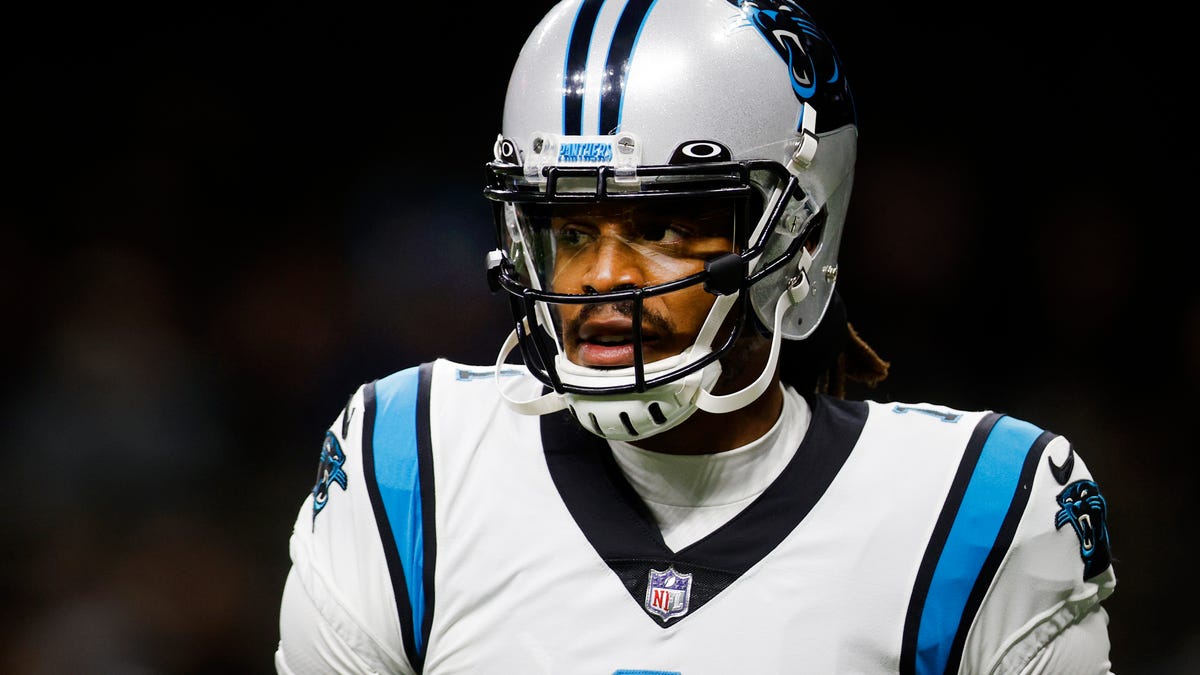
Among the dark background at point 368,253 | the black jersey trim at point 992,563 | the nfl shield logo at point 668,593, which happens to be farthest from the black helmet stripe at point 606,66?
the dark background at point 368,253

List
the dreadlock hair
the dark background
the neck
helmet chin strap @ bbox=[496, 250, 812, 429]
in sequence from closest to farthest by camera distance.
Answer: helmet chin strap @ bbox=[496, 250, 812, 429] < the neck < the dreadlock hair < the dark background

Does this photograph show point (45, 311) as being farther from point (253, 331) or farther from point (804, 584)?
point (804, 584)

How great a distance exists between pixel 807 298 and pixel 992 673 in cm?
43

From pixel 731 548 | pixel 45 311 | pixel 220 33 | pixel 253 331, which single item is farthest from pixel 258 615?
pixel 731 548

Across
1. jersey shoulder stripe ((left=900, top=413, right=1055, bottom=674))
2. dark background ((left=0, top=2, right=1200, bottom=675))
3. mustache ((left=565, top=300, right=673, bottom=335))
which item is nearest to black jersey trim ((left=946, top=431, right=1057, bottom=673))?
jersey shoulder stripe ((left=900, top=413, right=1055, bottom=674))

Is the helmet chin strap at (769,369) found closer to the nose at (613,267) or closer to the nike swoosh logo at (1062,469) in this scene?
the nose at (613,267)

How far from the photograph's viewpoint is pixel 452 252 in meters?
2.75

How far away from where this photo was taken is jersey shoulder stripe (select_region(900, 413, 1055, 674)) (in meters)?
1.28

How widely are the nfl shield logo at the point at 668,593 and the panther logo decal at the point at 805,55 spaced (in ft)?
1.63

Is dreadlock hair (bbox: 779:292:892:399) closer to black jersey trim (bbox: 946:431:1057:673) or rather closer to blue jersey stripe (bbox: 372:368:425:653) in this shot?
black jersey trim (bbox: 946:431:1057:673)

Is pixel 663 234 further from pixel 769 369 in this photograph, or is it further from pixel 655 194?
pixel 769 369

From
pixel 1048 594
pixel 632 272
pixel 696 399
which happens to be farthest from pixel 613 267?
pixel 1048 594

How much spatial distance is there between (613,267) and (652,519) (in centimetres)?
28

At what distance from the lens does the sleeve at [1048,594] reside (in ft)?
4.24
